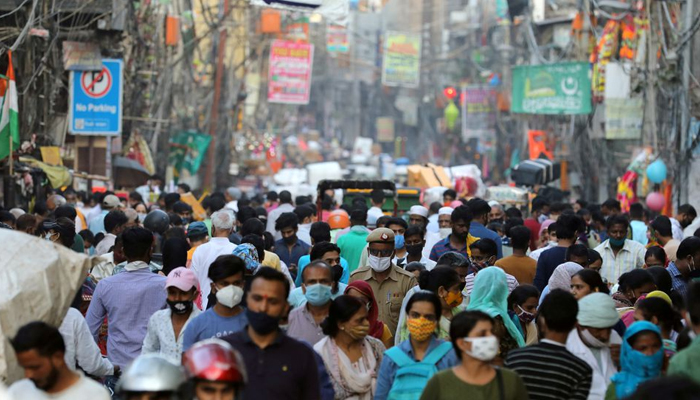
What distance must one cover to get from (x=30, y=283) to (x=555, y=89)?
962 inches

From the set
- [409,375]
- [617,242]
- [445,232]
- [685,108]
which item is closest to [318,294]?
[409,375]

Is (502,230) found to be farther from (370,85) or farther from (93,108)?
(370,85)

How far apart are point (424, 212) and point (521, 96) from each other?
17.8m

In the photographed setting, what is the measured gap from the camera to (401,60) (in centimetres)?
4712

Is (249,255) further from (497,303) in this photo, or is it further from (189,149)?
(189,149)

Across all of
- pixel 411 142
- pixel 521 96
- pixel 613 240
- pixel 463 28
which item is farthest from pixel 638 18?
pixel 411 142

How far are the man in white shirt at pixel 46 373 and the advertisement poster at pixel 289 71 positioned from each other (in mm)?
32107

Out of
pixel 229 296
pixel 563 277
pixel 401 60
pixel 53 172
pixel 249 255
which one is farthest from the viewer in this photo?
pixel 401 60

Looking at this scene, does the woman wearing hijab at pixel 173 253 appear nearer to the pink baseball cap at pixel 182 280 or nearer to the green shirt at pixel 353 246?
the green shirt at pixel 353 246

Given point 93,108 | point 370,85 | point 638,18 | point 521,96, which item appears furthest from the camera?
point 370,85

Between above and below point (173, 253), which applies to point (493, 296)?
above

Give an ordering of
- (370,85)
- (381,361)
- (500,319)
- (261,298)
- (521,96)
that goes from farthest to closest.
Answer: (370,85)
(521,96)
(500,319)
(381,361)
(261,298)

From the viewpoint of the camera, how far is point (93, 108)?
21609mm

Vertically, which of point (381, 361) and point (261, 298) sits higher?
point (261, 298)
